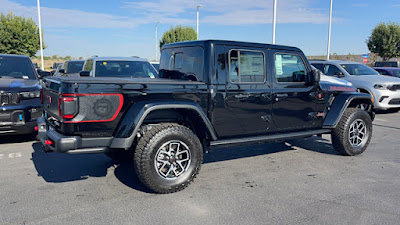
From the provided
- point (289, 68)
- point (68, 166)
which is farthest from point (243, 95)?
point (68, 166)

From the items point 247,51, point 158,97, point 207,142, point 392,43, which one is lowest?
point 207,142

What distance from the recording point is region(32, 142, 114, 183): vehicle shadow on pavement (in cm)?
471

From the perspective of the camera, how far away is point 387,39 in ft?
126

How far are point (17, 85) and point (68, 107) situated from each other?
3544 millimetres

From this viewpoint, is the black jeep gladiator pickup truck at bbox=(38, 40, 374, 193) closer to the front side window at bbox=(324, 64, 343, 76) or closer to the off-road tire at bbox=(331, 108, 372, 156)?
the off-road tire at bbox=(331, 108, 372, 156)

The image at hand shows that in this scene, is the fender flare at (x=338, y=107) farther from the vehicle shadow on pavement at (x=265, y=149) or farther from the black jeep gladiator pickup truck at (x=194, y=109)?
the vehicle shadow on pavement at (x=265, y=149)

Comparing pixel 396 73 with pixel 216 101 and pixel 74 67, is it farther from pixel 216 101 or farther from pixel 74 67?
pixel 74 67

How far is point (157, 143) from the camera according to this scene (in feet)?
12.8

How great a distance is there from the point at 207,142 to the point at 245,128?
580 mm

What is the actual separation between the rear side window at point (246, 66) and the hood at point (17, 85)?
4.01m

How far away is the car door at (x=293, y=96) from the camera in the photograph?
494 centimetres

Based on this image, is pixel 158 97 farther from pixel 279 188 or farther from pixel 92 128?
pixel 279 188

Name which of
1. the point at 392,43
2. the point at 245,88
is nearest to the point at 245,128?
the point at 245,88

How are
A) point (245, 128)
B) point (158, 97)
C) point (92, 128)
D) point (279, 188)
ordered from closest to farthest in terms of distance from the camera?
1. point (92, 128)
2. point (158, 97)
3. point (279, 188)
4. point (245, 128)
